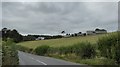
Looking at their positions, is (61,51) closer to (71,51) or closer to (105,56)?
(71,51)

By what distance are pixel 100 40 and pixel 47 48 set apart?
40551mm

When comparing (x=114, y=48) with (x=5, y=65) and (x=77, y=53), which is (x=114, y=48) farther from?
(x=77, y=53)

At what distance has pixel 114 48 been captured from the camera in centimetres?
2686

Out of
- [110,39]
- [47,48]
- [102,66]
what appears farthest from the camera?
[47,48]

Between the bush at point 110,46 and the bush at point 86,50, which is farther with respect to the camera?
the bush at point 86,50

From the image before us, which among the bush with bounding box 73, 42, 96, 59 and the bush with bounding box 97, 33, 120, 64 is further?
the bush with bounding box 73, 42, 96, 59

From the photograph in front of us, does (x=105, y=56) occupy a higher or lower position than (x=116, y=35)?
lower

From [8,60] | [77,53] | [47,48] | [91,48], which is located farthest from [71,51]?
[8,60]

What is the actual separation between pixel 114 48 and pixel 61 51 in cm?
3171

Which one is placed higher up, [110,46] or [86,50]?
[110,46]

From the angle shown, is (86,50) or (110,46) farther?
(86,50)

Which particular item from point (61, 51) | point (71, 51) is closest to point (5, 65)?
point (71, 51)

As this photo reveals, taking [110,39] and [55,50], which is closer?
[110,39]

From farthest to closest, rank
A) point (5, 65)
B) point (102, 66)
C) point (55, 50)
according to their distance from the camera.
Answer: point (55, 50), point (102, 66), point (5, 65)
